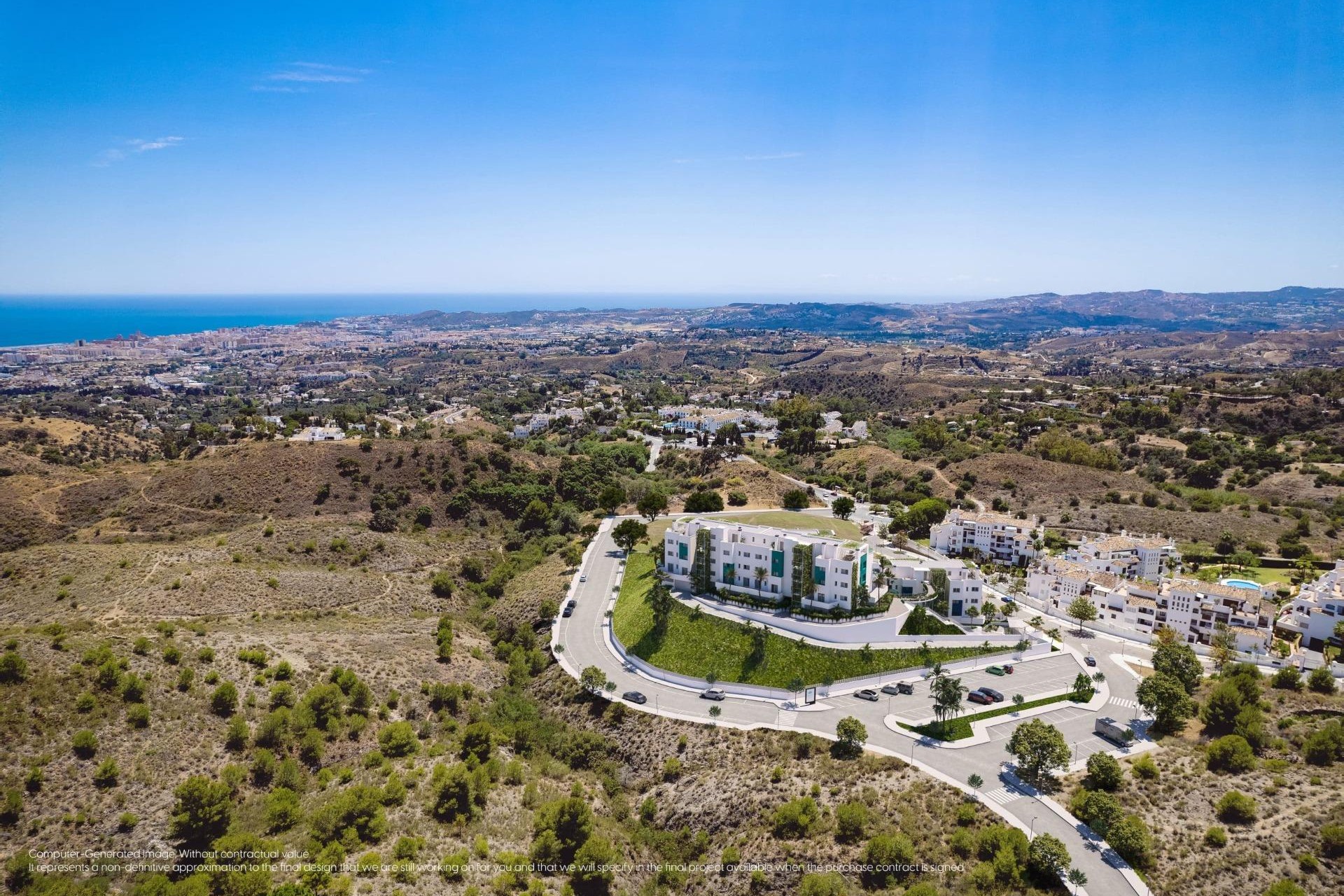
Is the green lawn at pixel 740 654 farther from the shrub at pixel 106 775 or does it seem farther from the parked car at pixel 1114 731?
the shrub at pixel 106 775

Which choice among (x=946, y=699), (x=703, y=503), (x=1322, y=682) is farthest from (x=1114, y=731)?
(x=703, y=503)

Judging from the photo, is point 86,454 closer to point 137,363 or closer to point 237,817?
point 237,817

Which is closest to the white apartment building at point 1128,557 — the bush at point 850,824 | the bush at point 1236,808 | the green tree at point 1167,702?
the green tree at point 1167,702

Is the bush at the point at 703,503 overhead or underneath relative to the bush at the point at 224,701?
overhead

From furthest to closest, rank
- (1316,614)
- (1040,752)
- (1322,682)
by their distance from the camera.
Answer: (1316,614), (1322,682), (1040,752)

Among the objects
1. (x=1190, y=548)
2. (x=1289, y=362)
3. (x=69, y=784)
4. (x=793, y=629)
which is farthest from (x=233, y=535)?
(x=1289, y=362)

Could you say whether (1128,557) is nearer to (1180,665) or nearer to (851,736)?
(1180,665)

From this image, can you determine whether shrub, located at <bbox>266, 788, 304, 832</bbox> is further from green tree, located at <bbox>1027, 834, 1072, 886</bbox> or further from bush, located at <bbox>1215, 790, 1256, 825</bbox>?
bush, located at <bbox>1215, 790, 1256, 825</bbox>
